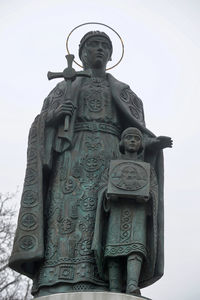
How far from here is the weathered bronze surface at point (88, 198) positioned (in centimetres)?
927

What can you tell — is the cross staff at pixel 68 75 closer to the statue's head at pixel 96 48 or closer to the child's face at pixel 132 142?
the statue's head at pixel 96 48

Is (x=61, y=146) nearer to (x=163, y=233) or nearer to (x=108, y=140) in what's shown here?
(x=108, y=140)

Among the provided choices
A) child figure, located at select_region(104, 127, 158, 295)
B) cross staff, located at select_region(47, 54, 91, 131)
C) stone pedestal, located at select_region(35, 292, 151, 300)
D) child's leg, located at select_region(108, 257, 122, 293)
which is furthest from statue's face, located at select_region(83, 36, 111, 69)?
stone pedestal, located at select_region(35, 292, 151, 300)

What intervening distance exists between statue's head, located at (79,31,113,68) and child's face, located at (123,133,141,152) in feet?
5.78

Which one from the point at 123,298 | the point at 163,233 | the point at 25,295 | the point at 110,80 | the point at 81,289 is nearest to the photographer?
the point at 123,298

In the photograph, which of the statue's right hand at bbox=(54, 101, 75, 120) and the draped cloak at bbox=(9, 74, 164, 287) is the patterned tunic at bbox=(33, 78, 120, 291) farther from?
the statue's right hand at bbox=(54, 101, 75, 120)

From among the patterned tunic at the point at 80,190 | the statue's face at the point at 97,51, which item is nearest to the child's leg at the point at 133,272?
the patterned tunic at the point at 80,190

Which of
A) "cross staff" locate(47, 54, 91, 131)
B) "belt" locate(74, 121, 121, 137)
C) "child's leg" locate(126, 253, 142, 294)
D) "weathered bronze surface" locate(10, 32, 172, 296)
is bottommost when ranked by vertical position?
"child's leg" locate(126, 253, 142, 294)

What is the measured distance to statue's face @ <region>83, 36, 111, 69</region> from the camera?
443 inches

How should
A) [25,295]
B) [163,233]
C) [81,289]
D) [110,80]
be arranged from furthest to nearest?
[25,295] < [110,80] < [163,233] < [81,289]

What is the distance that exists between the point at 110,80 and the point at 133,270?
3.33 meters

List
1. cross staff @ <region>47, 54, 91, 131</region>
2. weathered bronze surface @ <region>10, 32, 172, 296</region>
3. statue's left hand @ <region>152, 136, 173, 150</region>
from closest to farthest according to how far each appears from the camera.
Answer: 1. weathered bronze surface @ <region>10, 32, 172, 296</region>
2. statue's left hand @ <region>152, 136, 173, 150</region>
3. cross staff @ <region>47, 54, 91, 131</region>

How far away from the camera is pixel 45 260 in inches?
375

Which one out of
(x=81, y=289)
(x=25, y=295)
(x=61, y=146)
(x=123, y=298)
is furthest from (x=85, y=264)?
(x=25, y=295)
